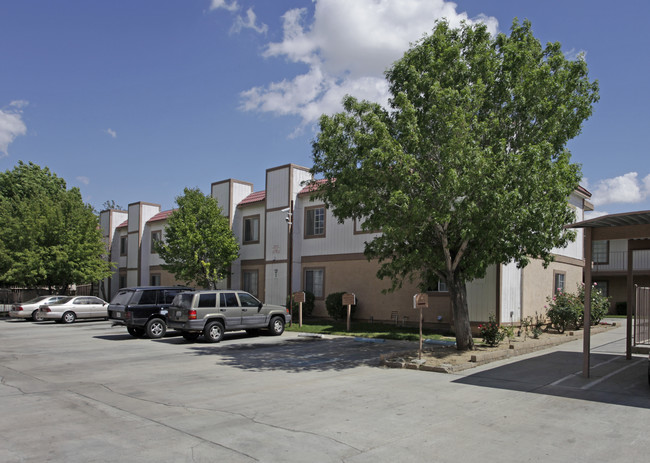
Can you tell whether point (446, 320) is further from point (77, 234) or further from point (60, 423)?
point (77, 234)

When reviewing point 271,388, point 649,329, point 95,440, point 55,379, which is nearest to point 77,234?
point 55,379

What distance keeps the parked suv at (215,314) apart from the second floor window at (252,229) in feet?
33.5

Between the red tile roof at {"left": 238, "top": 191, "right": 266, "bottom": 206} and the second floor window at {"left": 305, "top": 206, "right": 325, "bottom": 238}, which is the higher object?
the red tile roof at {"left": 238, "top": 191, "right": 266, "bottom": 206}

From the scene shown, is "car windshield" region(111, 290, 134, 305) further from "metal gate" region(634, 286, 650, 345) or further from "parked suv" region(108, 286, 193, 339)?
"metal gate" region(634, 286, 650, 345)

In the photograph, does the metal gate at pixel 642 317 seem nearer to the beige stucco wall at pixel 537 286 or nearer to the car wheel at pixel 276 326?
the beige stucco wall at pixel 537 286

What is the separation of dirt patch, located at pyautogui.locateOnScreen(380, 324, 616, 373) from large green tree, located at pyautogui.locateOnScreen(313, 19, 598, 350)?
0.81 metres

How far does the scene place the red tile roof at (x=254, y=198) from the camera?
95.8ft

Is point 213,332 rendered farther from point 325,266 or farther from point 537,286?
point 537,286

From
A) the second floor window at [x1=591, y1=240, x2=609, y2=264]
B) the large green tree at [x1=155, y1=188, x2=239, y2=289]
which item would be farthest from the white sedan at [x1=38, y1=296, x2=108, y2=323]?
the second floor window at [x1=591, y1=240, x2=609, y2=264]

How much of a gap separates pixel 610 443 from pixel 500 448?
1.47 metres

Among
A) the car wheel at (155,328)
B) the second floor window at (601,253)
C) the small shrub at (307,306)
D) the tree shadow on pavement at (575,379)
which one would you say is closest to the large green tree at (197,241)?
the small shrub at (307,306)

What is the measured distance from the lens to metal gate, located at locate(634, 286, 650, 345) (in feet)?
42.0

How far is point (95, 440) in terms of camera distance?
21.5 feet

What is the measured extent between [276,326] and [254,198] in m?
11.9
